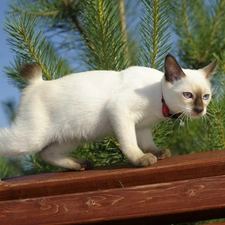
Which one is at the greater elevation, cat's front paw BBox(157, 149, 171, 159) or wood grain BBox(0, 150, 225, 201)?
wood grain BBox(0, 150, 225, 201)

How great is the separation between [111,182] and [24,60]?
74cm

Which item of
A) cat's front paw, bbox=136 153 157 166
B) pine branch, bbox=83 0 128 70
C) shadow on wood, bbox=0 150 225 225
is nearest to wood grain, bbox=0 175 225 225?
shadow on wood, bbox=0 150 225 225

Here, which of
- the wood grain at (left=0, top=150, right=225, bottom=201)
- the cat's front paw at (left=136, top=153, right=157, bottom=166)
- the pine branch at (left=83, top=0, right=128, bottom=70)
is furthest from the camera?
the pine branch at (left=83, top=0, right=128, bottom=70)

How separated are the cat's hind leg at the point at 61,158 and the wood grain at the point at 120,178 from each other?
8.2 inches

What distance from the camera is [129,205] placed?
122cm

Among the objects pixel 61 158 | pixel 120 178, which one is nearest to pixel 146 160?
pixel 120 178

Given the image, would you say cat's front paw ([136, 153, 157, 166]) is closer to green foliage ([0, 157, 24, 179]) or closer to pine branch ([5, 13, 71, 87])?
pine branch ([5, 13, 71, 87])

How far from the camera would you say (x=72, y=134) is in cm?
157

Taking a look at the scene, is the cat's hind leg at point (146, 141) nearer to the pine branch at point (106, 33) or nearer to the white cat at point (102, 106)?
the white cat at point (102, 106)

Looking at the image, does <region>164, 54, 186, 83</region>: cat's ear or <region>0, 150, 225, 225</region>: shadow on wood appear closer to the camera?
<region>0, 150, 225, 225</region>: shadow on wood

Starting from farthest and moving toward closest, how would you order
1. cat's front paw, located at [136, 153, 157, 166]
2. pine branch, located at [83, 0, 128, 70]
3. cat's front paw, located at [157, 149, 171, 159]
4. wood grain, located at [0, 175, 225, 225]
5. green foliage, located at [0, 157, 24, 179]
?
1. green foliage, located at [0, 157, 24, 179]
2. pine branch, located at [83, 0, 128, 70]
3. cat's front paw, located at [157, 149, 171, 159]
4. cat's front paw, located at [136, 153, 157, 166]
5. wood grain, located at [0, 175, 225, 225]

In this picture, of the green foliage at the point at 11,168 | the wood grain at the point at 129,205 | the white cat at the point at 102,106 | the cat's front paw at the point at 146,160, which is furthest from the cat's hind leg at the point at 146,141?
the green foliage at the point at 11,168

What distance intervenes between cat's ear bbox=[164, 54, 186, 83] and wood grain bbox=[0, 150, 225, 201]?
0.25m

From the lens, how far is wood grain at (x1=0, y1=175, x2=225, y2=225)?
3.92 ft
